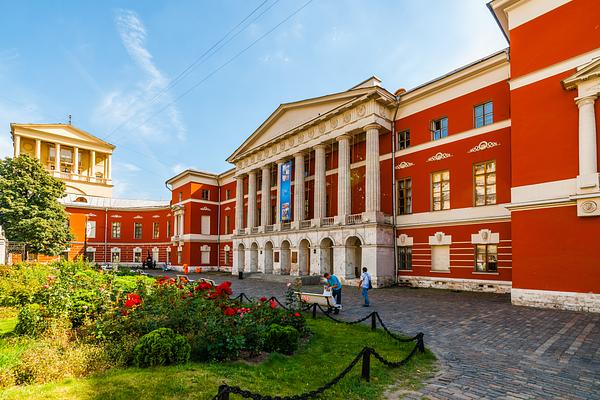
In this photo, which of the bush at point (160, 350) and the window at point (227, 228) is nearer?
the bush at point (160, 350)

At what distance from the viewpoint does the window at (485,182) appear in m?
18.5

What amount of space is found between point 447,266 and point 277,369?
16333 mm

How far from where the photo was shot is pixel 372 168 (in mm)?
22828

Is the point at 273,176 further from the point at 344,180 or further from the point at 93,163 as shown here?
the point at 93,163

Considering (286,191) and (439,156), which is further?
(286,191)

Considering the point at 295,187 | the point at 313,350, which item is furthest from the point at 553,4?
the point at 295,187

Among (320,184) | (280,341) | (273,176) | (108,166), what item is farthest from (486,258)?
(108,166)

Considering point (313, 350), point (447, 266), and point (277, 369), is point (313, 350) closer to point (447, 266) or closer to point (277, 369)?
point (277, 369)

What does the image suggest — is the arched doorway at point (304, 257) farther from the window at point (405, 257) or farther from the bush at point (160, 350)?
the bush at point (160, 350)

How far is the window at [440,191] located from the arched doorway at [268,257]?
51.3ft

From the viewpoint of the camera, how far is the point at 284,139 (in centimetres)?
3005

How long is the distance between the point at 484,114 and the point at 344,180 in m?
9.42

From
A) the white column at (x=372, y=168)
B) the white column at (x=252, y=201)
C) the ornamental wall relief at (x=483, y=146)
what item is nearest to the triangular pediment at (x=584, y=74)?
the ornamental wall relief at (x=483, y=146)

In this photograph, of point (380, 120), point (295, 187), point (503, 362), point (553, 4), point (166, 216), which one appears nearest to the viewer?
point (503, 362)
